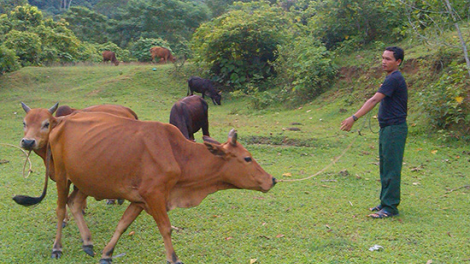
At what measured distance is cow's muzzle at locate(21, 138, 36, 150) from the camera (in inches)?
217

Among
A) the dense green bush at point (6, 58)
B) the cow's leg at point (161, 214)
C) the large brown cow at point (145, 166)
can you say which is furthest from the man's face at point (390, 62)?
the dense green bush at point (6, 58)

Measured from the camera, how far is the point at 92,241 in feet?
17.9

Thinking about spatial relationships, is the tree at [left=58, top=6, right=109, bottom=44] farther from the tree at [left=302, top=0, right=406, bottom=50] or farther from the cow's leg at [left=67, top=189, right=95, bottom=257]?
the cow's leg at [left=67, top=189, right=95, bottom=257]

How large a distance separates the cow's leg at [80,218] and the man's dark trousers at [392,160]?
387 centimetres

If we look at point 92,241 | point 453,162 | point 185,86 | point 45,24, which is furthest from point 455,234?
point 45,24

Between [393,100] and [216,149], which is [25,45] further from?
[393,100]

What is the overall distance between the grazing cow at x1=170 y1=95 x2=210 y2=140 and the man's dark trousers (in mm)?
3507

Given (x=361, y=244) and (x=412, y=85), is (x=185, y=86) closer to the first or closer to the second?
(x=412, y=85)

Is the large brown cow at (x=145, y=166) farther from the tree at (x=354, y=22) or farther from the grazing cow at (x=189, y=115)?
the tree at (x=354, y=22)

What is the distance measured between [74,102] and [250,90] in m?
7.19

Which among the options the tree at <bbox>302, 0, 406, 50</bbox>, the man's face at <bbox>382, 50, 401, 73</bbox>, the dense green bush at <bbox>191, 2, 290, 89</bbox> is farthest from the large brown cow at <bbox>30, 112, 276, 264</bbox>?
the dense green bush at <bbox>191, 2, 290, 89</bbox>

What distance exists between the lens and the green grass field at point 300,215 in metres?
5.02

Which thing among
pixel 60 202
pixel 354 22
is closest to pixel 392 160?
pixel 60 202

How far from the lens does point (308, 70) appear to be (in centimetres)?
1569
